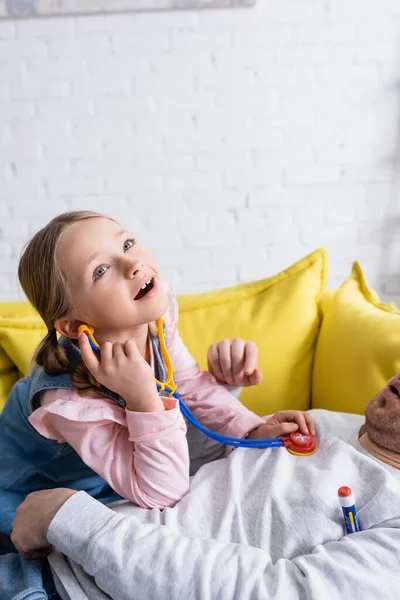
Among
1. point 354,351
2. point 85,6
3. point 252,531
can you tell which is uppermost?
point 85,6

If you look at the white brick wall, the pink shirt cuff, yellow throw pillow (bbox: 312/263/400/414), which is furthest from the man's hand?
the white brick wall

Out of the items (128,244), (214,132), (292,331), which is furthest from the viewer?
(214,132)

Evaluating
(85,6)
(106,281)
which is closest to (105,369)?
(106,281)

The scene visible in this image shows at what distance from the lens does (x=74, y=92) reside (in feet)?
7.82

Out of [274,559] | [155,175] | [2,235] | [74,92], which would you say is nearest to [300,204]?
[155,175]

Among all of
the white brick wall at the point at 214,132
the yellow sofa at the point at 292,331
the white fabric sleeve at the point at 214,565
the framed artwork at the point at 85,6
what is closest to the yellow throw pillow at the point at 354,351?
the yellow sofa at the point at 292,331

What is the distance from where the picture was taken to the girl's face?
0.93 meters

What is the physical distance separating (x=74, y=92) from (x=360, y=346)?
5.53ft

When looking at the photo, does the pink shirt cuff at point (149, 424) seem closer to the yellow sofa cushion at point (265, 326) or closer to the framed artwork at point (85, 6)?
the yellow sofa cushion at point (265, 326)

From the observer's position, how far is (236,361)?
112cm

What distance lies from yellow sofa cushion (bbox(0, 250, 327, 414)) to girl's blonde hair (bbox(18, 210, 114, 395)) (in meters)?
0.35

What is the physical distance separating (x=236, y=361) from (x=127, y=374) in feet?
0.94

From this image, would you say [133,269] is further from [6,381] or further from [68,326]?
[6,381]

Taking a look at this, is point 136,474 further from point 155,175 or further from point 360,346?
point 155,175
